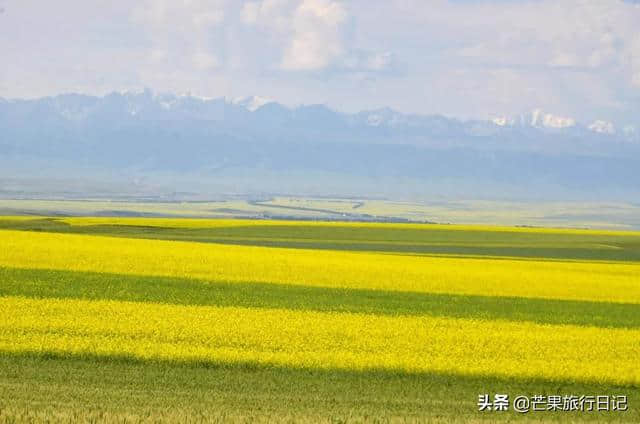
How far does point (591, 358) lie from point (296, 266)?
15125 mm

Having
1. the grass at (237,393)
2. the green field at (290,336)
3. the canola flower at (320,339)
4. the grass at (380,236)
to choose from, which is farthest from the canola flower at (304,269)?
the grass at (380,236)

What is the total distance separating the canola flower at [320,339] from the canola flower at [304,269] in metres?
7.17

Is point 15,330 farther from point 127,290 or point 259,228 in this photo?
point 259,228

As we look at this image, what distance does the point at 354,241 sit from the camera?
59281 millimetres

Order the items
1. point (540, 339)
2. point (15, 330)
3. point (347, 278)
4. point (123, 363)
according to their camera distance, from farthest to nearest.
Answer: point (347, 278) → point (540, 339) → point (15, 330) → point (123, 363)

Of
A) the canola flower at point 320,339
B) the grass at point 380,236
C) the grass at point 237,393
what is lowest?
the grass at point 237,393

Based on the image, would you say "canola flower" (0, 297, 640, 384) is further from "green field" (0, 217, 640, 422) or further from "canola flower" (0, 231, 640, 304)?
"canola flower" (0, 231, 640, 304)

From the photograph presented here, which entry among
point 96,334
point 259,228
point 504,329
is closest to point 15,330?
point 96,334

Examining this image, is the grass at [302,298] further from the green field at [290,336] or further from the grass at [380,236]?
the grass at [380,236]

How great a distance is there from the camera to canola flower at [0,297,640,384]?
727 inches

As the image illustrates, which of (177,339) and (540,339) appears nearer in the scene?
(177,339)

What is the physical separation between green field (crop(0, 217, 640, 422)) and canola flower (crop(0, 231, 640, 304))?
10 cm

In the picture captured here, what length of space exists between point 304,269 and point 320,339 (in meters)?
13.2

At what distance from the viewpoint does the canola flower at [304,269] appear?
3086 centimetres
